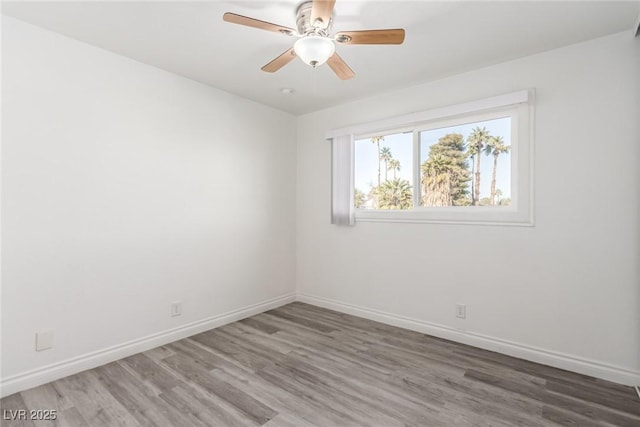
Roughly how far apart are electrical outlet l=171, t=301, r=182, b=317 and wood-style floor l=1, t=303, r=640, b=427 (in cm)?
26

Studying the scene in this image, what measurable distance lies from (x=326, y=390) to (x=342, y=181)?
220 centimetres

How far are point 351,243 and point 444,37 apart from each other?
2194 millimetres

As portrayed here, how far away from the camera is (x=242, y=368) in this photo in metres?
2.41

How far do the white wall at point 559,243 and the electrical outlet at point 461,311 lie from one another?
0.04 m

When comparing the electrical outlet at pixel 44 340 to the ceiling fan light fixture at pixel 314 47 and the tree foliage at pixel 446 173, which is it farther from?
the tree foliage at pixel 446 173

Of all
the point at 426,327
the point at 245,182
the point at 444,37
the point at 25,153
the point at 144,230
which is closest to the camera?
the point at 25,153

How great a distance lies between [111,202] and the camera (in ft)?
8.21

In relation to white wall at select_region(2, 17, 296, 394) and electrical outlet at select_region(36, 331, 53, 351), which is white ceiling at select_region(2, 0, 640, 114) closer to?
white wall at select_region(2, 17, 296, 394)

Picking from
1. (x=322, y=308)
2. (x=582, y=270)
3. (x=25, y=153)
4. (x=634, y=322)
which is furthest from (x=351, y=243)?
(x=25, y=153)

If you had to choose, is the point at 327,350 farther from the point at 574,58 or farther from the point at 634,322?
the point at 574,58

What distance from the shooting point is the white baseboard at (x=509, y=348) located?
223 centimetres

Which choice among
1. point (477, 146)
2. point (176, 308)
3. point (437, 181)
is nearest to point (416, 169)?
point (437, 181)

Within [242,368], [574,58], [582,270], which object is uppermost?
[574,58]

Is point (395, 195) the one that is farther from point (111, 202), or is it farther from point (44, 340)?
point (44, 340)
